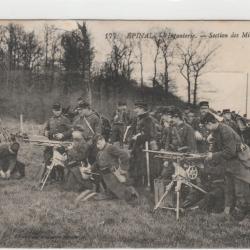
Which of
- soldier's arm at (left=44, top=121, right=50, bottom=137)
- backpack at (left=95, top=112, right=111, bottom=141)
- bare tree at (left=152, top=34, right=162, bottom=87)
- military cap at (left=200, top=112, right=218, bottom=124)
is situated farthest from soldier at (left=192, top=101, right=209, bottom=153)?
soldier's arm at (left=44, top=121, right=50, bottom=137)

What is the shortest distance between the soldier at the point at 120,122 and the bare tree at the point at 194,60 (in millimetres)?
887

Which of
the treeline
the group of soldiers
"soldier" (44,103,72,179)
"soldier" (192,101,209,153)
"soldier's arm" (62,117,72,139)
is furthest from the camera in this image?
"soldier's arm" (62,117,72,139)

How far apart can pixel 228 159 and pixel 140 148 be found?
118cm

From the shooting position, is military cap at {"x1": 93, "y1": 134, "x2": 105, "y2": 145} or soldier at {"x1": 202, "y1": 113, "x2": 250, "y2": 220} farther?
military cap at {"x1": 93, "y1": 134, "x2": 105, "y2": 145}

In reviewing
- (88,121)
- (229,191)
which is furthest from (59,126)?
(229,191)

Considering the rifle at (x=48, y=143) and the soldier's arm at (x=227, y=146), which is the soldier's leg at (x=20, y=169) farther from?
the soldier's arm at (x=227, y=146)

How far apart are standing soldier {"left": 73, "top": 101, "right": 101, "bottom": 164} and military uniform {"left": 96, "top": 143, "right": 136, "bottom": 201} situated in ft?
0.49

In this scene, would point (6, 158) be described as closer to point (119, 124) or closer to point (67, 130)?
point (67, 130)

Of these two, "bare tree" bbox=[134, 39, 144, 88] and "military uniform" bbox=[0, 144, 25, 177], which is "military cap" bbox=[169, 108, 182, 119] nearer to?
"bare tree" bbox=[134, 39, 144, 88]

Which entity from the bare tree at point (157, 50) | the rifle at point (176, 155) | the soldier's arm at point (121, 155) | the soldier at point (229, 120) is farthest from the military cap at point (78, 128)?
the soldier at point (229, 120)

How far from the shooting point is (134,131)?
23.9 ft

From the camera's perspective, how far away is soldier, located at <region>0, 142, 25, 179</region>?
7.28 metres

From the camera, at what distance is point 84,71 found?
7.23 m

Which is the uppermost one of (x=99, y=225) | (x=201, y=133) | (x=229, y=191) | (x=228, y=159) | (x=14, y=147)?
(x=201, y=133)
